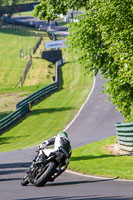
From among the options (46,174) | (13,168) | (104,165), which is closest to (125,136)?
(104,165)

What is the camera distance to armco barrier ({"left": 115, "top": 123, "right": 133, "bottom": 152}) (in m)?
18.6

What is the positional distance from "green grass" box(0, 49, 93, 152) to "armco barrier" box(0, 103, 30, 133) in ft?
1.82

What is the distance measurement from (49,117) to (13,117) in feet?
11.1

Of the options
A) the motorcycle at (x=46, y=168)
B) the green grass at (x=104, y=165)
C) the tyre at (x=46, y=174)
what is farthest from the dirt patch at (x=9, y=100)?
the tyre at (x=46, y=174)

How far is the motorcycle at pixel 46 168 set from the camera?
10961mm

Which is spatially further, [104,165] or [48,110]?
[48,110]

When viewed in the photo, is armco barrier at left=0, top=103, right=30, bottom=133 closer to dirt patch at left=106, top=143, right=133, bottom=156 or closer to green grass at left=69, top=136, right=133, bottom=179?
dirt patch at left=106, top=143, right=133, bottom=156

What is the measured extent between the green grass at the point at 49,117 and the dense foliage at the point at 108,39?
207 cm

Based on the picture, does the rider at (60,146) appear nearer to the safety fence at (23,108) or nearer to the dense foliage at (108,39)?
the dense foliage at (108,39)

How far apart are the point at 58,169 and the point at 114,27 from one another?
903 centimetres

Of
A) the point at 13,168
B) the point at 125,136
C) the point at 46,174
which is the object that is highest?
the point at 46,174

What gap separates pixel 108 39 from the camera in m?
20.0

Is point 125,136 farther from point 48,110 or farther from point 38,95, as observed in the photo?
point 38,95

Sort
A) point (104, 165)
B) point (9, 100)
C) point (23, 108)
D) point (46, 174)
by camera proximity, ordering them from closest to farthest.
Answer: point (46, 174) < point (104, 165) < point (23, 108) < point (9, 100)
